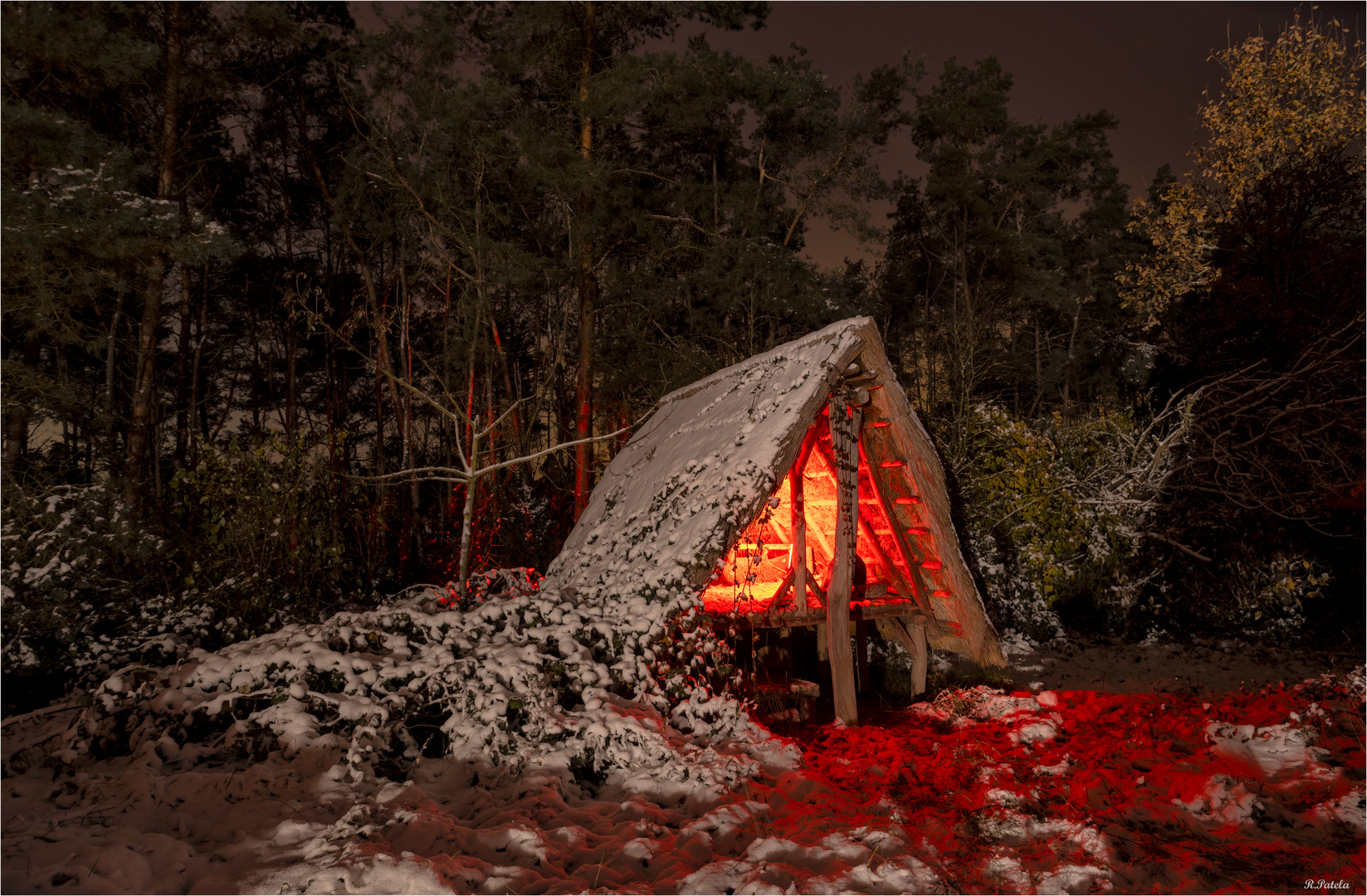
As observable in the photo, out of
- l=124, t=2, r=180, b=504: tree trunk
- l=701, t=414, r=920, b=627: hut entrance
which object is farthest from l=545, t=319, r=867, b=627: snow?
l=124, t=2, r=180, b=504: tree trunk

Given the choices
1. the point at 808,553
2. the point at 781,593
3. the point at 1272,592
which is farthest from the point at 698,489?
the point at 1272,592

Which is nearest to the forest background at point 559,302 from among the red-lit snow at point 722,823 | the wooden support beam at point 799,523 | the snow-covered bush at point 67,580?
the snow-covered bush at point 67,580

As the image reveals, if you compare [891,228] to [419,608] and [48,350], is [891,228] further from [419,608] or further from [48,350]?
[48,350]

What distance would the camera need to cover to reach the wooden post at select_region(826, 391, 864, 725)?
20.4 ft

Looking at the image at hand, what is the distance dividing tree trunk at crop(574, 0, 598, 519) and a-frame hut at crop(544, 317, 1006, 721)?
5.39 meters

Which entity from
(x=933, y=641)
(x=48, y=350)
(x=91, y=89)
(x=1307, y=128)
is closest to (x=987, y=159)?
(x=1307, y=128)

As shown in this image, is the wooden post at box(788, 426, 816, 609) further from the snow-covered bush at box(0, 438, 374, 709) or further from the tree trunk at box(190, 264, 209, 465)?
the tree trunk at box(190, 264, 209, 465)

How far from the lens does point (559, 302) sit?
18328mm

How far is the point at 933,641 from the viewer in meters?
7.50

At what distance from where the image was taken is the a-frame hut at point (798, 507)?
5.19 meters

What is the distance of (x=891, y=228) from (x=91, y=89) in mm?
21425

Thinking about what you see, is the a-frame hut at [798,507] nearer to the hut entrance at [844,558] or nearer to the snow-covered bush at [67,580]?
the hut entrance at [844,558]

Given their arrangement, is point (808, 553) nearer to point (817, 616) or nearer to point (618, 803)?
point (817, 616)

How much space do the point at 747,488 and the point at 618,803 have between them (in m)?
2.35
